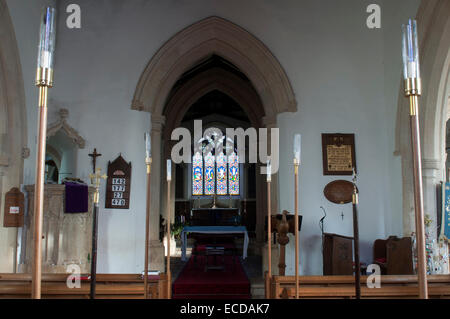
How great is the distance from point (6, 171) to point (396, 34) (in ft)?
19.1

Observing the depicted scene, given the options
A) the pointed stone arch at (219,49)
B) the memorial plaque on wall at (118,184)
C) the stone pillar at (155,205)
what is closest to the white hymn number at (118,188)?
the memorial plaque on wall at (118,184)

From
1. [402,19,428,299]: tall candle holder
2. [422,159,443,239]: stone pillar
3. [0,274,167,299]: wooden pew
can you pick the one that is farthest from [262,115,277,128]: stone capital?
[402,19,428,299]: tall candle holder

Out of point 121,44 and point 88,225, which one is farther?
point 121,44

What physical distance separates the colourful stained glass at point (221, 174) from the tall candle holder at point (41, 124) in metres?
12.5

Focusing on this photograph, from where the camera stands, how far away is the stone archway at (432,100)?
15.7 ft

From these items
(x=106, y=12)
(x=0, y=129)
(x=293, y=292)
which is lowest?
(x=293, y=292)

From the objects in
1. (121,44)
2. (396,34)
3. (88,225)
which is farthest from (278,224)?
(121,44)

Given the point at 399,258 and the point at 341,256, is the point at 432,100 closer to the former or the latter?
the point at 399,258

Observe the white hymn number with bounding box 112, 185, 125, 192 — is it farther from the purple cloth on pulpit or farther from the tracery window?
the tracery window

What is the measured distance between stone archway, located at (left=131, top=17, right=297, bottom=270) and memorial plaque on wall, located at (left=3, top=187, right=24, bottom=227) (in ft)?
6.52

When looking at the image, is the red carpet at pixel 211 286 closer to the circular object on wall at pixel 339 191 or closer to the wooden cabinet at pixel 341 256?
the wooden cabinet at pixel 341 256
